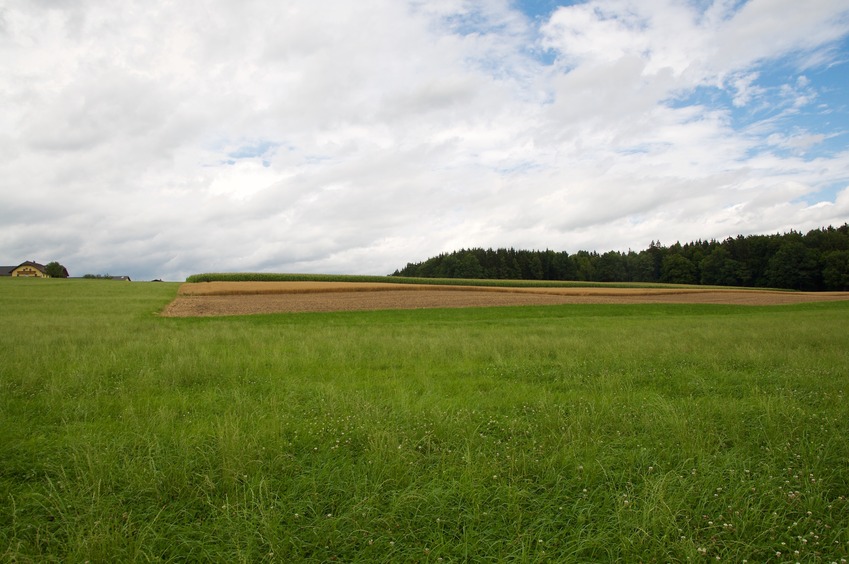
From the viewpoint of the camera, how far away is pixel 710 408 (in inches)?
300

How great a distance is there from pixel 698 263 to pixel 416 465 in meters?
133

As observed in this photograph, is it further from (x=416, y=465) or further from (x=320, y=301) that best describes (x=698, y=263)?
(x=416, y=465)

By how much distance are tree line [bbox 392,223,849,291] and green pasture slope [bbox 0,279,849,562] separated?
378 feet

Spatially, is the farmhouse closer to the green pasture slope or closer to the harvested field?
the harvested field

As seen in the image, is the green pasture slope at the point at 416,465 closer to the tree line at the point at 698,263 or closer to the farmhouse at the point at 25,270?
the tree line at the point at 698,263

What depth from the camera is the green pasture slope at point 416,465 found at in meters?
4.09

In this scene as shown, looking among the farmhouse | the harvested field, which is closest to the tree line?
the harvested field

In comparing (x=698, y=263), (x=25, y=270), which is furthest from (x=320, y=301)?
(x=25, y=270)

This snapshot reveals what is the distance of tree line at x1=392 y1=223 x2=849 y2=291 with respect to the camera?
326ft

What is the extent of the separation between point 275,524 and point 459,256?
12913 centimetres

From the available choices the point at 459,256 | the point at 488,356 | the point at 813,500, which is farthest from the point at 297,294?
the point at 459,256

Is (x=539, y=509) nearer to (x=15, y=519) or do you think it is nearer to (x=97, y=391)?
(x=15, y=519)

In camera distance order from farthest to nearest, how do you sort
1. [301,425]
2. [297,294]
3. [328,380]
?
[297,294] < [328,380] < [301,425]

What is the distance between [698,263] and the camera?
116938mm
